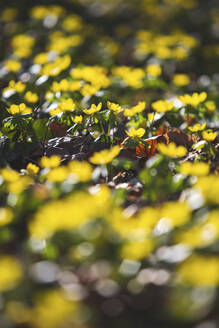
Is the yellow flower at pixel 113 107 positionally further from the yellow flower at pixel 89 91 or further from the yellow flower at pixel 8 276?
the yellow flower at pixel 8 276

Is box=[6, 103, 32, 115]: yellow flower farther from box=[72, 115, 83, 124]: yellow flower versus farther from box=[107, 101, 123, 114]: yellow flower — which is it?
box=[107, 101, 123, 114]: yellow flower

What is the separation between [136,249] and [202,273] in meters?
0.23

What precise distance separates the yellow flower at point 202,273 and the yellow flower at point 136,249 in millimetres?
141

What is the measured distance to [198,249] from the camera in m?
1.30

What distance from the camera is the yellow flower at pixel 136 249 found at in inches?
49.7

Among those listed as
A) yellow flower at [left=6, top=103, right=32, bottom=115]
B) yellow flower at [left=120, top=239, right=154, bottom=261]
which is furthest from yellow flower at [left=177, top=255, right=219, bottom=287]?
yellow flower at [left=6, top=103, right=32, bottom=115]

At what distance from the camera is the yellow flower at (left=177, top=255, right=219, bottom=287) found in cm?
112

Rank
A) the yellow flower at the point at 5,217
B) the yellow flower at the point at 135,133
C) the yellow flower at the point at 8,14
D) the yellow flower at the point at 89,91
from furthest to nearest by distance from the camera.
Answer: the yellow flower at the point at 8,14
the yellow flower at the point at 89,91
the yellow flower at the point at 135,133
the yellow flower at the point at 5,217

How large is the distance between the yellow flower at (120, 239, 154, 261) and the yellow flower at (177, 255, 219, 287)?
14 cm

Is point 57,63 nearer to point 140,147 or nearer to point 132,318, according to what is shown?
point 140,147

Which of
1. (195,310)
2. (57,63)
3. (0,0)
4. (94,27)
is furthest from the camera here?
(0,0)

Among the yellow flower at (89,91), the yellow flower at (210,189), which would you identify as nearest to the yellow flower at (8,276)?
the yellow flower at (210,189)

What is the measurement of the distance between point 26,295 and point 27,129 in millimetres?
1341

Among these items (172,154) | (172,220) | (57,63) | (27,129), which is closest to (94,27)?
(57,63)
